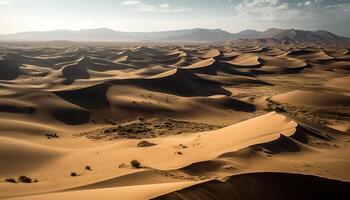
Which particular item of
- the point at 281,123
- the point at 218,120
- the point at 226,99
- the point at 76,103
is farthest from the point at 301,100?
the point at 76,103

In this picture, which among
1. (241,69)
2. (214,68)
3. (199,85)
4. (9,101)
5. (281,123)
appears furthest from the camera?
(241,69)

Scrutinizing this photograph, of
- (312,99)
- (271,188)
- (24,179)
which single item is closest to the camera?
(271,188)

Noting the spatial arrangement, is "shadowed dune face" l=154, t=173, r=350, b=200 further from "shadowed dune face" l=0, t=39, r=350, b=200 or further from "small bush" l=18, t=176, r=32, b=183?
"small bush" l=18, t=176, r=32, b=183

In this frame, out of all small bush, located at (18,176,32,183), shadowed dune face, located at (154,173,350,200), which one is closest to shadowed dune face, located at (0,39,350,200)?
shadowed dune face, located at (154,173,350,200)

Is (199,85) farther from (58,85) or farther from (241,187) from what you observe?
(241,187)

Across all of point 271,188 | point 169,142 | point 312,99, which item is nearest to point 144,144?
point 169,142

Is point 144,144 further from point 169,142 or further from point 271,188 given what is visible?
point 271,188

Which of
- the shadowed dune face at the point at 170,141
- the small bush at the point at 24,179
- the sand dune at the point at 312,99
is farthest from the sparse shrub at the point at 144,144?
the sand dune at the point at 312,99

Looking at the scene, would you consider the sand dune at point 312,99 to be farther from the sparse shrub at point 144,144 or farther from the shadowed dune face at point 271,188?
the shadowed dune face at point 271,188
